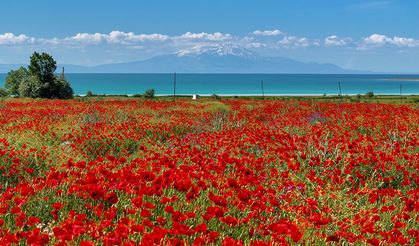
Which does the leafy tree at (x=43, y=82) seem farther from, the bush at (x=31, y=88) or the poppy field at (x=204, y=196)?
the poppy field at (x=204, y=196)

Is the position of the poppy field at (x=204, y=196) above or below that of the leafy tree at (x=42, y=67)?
below

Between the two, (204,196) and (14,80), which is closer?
(204,196)

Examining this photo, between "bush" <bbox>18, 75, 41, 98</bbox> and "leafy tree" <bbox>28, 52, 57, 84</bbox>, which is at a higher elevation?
"leafy tree" <bbox>28, 52, 57, 84</bbox>

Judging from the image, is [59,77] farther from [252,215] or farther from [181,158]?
[252,215]

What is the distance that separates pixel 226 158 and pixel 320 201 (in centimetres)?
146

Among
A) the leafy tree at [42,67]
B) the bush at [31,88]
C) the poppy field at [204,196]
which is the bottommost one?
the poppy field at [204,196]

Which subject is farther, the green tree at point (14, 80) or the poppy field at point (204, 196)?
the green tree at point (14, 80)

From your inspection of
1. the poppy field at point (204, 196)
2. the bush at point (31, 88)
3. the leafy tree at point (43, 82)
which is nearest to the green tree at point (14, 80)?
the leafy tree at point (43, 82)

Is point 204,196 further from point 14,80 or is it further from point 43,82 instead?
point 14,80

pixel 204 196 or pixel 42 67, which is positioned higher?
pixel 42 67

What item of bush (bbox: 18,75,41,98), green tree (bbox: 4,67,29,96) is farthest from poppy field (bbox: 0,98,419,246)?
green tree (bbox: 4,67,29,96)

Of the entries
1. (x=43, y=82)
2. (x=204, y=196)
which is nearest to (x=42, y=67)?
(x=43, y=82)

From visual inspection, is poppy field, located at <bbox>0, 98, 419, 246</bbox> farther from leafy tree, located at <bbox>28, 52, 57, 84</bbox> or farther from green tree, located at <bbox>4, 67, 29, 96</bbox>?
green tree, located at <bbox>4, 67, 29, 96</bbox>

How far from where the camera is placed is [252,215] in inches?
189
